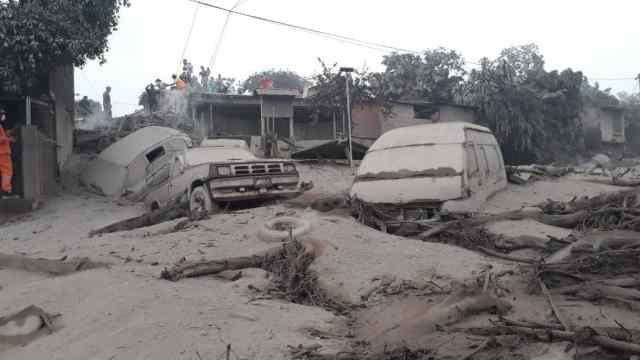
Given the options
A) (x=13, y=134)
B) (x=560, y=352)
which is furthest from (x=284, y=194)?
(x=560, y=352)

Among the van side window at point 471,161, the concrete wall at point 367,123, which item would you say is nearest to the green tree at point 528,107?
the concrete wall at point 367,123

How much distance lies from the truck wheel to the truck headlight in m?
2.72

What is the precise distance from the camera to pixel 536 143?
93.1ft

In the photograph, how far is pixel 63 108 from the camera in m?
20.2

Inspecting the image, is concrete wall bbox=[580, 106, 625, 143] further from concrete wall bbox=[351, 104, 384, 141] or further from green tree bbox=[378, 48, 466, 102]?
concrete wall bbox=[351, 104, 384, 141]

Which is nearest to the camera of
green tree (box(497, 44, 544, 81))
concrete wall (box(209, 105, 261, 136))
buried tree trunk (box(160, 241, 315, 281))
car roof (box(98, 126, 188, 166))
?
buried tree trunk (box(160, 241, 315, 281))

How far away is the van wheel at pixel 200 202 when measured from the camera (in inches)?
443

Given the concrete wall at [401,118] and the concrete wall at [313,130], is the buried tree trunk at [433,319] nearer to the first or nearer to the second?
the concrete wall at [401,118]

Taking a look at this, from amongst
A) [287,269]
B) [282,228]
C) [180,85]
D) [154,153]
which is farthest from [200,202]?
[180,85]

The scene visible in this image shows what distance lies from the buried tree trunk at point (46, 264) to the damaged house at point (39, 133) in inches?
262

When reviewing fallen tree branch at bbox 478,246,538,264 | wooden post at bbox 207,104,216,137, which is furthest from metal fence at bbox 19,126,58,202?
fallen tree branch at bbox 478,246,538,264

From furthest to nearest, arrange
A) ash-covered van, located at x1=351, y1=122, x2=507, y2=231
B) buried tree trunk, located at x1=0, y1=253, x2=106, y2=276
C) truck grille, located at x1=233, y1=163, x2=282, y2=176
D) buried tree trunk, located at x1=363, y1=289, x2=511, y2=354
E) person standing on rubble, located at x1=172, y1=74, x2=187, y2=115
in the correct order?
person standing on rubble, located at x1=172, y1=74, x2=187, y2=115 → truck grille, located at x1=233, y1=163, x2=282, y2=176 → ash-covered van, located at x1=351, y1=122, x2=507, y2=231 → buried tree trunk, located at x1=0, y1=253, x2=106, y2=276 → buried tree trunk, located at x1=363, y1=289, x2=511, y2=354

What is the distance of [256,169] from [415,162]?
3.56 meters

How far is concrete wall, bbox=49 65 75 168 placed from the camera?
19078 mm
